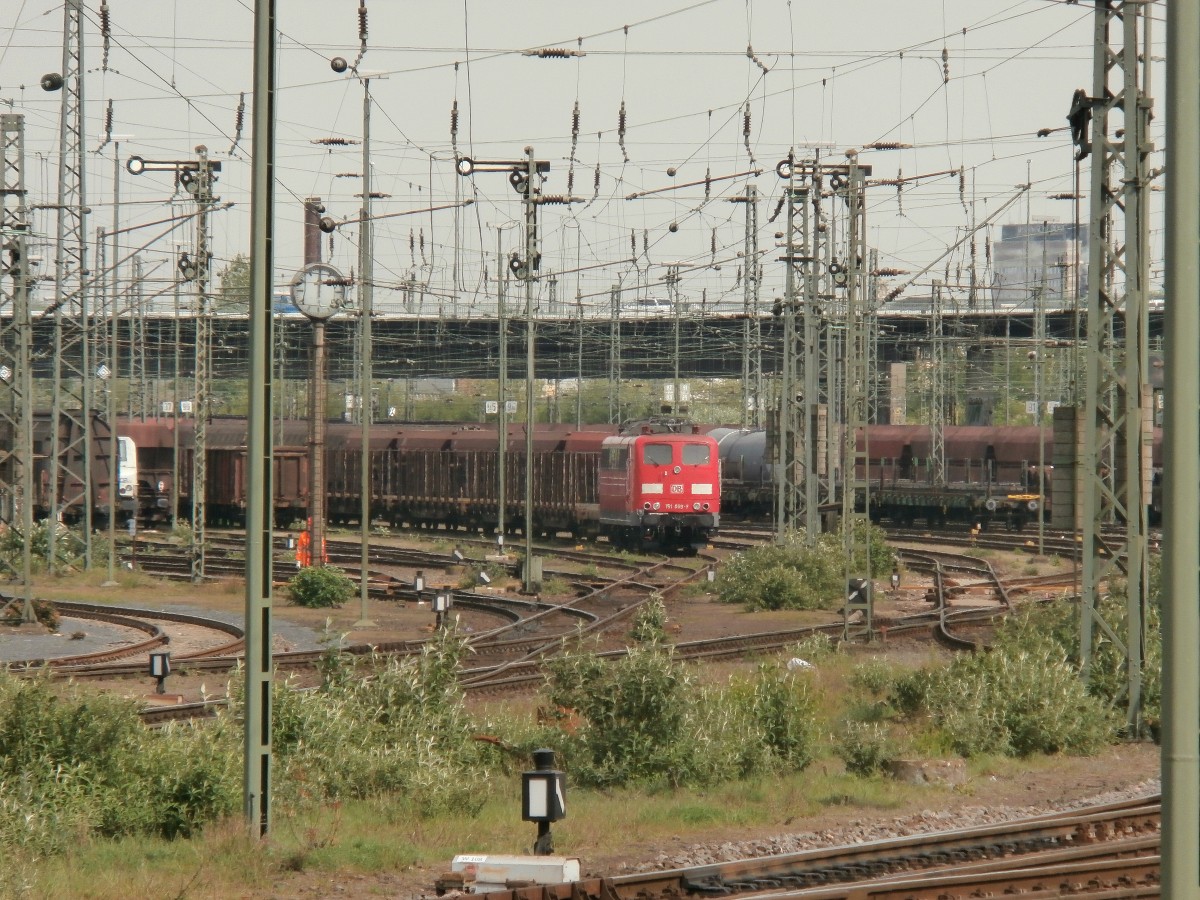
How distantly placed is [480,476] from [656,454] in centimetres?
1109

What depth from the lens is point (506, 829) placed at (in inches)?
460

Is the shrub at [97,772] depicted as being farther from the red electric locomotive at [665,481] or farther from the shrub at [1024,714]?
the red electric locomotive at [665,481]

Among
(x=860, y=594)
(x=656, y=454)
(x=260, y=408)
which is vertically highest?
(x=260, y=408)

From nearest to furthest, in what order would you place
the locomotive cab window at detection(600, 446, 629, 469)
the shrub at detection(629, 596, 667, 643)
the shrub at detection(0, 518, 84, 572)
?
the shrub at detection(629, 596, 667, 643) < the shrub at detection(0, 518, 84, 572) < the locomotive cab window at detection(600, 446, 629, 469)

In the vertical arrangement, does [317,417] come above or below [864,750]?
above

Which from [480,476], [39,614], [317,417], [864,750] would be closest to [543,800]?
[864,750]

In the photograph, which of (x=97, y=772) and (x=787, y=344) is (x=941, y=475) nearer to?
(x=787, y=344)

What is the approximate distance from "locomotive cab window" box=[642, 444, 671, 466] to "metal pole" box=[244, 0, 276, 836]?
30945 mm

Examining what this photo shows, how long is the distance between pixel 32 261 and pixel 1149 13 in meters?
25.0

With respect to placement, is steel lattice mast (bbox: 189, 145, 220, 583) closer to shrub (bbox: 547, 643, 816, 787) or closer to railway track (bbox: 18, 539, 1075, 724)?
railway track (bbox: 18, 539, 1075, 724)

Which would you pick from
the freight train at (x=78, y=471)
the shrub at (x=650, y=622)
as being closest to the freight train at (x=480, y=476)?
the freight train at (x=78, y=471)

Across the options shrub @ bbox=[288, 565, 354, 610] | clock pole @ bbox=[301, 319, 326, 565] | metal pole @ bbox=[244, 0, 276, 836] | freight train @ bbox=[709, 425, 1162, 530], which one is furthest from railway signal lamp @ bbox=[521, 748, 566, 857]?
freight train @ bbox=[709, 425, 1162, 530]

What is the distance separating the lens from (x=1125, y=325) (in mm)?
14648

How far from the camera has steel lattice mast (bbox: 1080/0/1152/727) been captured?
15.0 meters
